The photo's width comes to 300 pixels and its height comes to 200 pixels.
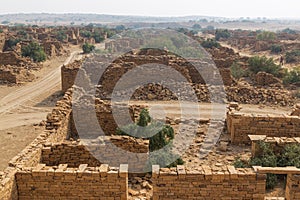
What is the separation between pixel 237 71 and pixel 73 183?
22.1 meters

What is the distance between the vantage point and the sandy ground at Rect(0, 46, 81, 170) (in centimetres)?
1410

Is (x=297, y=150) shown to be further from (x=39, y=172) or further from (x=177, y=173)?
(x=39, y=172)

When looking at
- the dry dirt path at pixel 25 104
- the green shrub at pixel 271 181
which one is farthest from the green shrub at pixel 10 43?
the green shrub at pixel 271 181

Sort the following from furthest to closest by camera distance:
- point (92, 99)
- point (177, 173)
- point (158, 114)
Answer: point (158, 114)
point (92, 99)
point (177, 173)

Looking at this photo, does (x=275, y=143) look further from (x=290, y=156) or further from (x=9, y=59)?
(x=9, y=59)

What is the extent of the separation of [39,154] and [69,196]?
1.82 m

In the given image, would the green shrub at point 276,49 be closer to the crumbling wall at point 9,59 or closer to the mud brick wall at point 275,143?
the crumbling wall at point 9,59

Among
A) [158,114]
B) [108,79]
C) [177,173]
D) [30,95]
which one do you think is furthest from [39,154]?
[30,95]

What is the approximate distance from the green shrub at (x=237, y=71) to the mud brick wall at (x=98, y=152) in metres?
19.1

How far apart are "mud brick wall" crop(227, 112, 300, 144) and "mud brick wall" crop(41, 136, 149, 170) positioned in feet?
13.1

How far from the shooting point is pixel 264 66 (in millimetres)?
28375

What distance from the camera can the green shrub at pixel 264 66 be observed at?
2795 cm

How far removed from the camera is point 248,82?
85.1 feet

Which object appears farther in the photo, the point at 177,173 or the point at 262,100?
the point at 262,100
